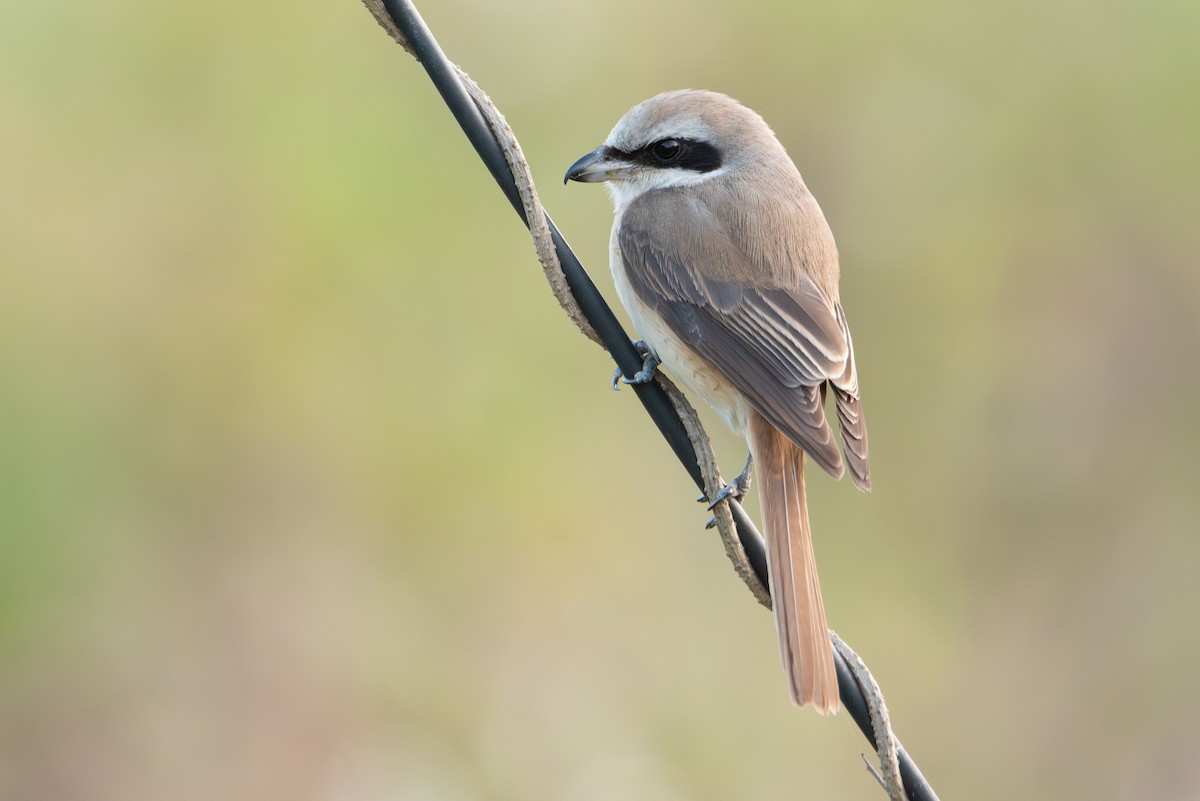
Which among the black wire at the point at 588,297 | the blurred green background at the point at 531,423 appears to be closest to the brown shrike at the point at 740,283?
the black wire at the point at 588,297

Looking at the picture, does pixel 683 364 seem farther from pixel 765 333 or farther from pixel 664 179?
pixel 664 179

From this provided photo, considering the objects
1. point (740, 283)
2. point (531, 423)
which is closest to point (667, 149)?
point (740, 283)

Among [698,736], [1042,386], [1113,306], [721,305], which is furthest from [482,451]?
[1113,306]

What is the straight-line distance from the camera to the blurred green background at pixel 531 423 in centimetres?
486

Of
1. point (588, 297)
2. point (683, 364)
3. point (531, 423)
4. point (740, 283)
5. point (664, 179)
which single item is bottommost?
point (531, 423)

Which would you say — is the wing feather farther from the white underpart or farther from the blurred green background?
the blurred green background

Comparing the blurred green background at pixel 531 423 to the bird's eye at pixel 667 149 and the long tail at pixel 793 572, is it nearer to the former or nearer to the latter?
the bird's eye at pixel 667 149

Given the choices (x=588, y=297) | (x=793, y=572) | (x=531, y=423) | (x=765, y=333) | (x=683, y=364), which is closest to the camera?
(x=588, y=297)

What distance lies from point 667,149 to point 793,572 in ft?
4.72

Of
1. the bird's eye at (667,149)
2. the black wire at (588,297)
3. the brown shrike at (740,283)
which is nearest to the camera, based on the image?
the black wire at (588,297)

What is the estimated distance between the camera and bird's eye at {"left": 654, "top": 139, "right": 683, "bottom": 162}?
3.71 m

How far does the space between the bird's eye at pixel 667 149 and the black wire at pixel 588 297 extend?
1.28 meters

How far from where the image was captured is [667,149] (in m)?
3.72

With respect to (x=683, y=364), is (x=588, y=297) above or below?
above
